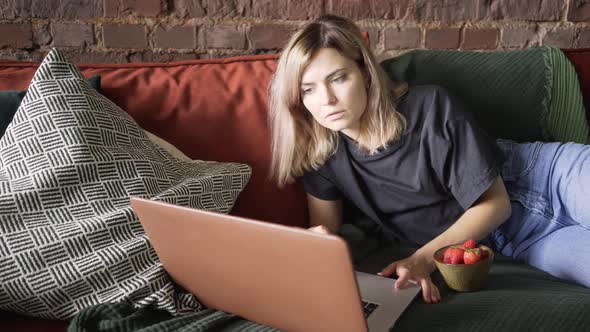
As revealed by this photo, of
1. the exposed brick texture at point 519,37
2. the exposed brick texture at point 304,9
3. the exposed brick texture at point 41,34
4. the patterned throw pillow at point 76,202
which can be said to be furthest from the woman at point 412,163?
the exposed brick texture at point 41,34

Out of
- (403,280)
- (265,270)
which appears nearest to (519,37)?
(403,280)

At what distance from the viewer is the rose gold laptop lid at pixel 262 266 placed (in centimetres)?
62

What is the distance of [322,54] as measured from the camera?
3.78 ft

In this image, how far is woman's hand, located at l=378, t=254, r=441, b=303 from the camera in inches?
36.8

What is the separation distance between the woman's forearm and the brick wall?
2.25ft

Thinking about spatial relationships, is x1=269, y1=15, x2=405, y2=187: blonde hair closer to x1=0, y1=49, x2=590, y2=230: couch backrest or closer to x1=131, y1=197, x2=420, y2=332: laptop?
x1=0, y1=49, x2=590, y2=230: couch backrest

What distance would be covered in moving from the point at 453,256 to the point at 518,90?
53cm

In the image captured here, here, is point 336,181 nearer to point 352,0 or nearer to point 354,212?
point 354,212

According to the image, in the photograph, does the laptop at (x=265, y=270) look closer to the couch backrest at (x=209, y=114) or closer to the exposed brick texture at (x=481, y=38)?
the couch backrest at (x=209, y=114)

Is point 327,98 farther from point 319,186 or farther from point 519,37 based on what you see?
point 519,37

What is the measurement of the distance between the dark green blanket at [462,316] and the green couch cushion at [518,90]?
0.46m

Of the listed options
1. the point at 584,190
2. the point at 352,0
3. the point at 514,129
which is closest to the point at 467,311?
the point at 584,190

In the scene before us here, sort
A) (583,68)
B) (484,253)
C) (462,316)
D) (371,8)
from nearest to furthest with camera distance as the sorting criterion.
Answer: (462,316)
(484,253)
(583,68)
(371,8)

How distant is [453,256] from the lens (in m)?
0.95
